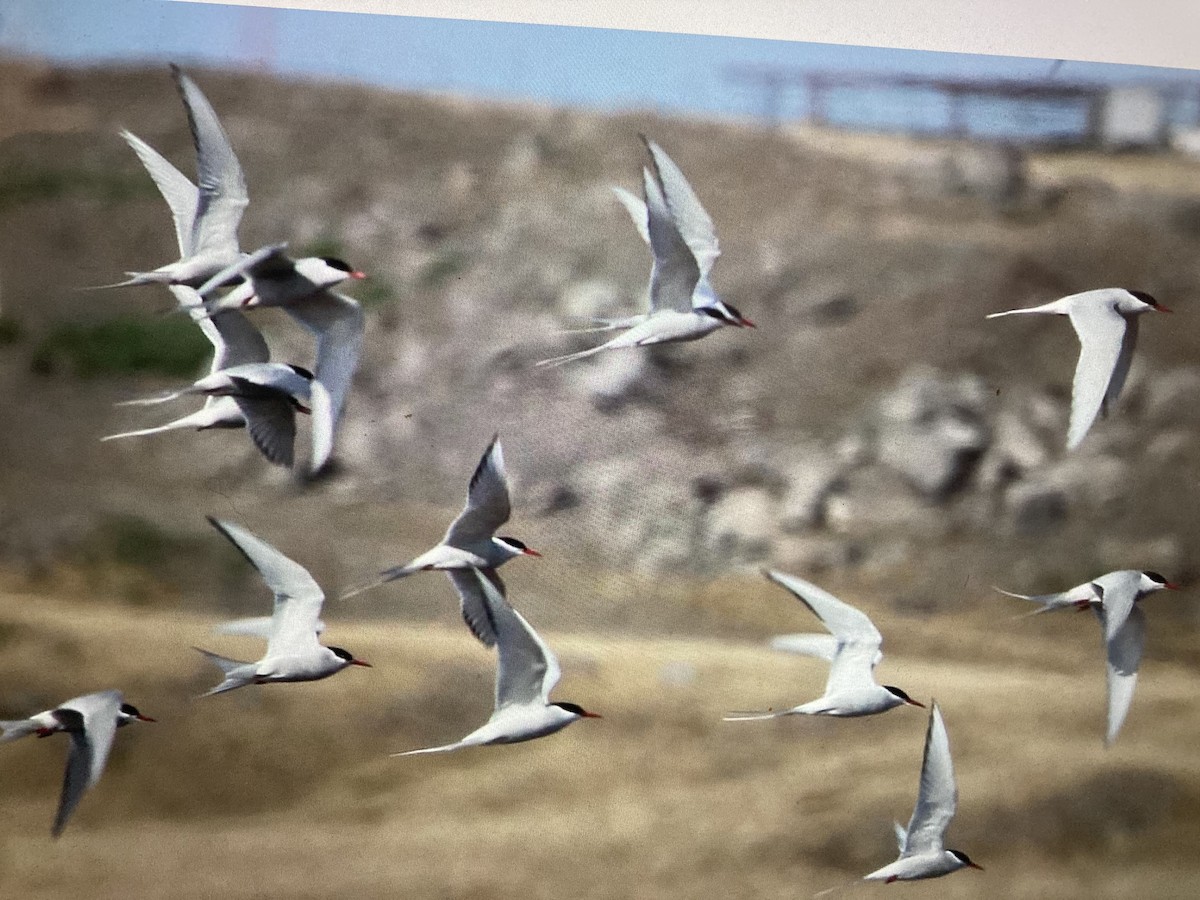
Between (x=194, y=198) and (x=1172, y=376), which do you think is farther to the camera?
(x=1172, y=376)

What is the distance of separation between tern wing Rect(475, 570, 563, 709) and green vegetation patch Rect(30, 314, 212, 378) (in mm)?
608

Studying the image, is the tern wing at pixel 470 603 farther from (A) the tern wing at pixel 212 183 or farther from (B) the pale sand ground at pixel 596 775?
(A) the tern wing at pixel 212 183

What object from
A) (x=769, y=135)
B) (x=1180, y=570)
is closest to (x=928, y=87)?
(x=769, y=135)

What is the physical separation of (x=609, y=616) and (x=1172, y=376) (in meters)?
1.06

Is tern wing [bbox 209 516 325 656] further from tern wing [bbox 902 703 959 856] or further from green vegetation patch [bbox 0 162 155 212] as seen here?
tern wing [bbox 902 703 959 856]

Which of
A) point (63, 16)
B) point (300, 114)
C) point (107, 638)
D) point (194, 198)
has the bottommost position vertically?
point (107, 638)

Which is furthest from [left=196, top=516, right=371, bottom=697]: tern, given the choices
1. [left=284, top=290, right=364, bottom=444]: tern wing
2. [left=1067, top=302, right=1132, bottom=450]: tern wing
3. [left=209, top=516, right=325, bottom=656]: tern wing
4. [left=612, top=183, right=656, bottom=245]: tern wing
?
[left=1067, top=302, right=1132, bottom=450]: tern wing

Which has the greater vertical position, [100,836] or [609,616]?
[609,616]

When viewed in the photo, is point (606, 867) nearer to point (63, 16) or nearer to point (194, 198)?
point (194, 198)

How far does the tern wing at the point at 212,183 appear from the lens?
216cm

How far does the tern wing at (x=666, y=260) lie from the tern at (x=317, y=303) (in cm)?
48

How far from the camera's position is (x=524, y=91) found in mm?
2250

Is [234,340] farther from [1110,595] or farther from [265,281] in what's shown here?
[1110,595]

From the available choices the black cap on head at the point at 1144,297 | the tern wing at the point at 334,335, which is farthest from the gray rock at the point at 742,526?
the black cap on head at the point at 1144,297
